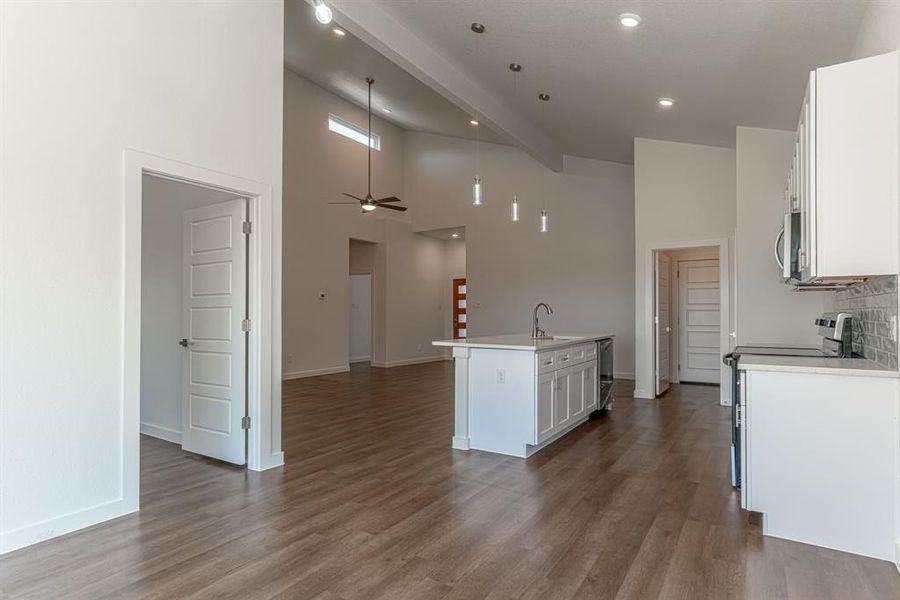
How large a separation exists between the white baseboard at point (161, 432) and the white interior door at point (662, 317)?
562 cm

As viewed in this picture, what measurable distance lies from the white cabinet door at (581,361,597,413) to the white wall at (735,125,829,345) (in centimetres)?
161

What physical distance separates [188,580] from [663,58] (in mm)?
4479

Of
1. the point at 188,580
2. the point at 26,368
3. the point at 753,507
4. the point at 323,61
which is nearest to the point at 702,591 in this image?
the point at 753,507

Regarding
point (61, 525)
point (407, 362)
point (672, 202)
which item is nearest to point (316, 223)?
point (407, 362)

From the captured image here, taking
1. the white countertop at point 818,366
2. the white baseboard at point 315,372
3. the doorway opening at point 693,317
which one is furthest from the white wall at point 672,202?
the white baseboard at point 315,372

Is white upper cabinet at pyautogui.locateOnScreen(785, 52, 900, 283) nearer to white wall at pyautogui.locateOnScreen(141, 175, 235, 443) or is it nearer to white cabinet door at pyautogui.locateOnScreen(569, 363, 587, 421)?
white cabinet door at pyautogui.locateOnScreen(569, 363, 587, 421)

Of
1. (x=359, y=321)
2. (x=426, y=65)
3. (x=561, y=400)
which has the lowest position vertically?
(x=561, y=400)

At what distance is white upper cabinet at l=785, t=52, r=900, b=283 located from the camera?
2350mm

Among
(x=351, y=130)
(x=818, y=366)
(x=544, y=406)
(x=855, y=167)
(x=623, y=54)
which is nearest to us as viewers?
(x=855, y=167)

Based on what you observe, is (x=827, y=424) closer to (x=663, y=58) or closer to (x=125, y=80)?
(x=663, y=58)

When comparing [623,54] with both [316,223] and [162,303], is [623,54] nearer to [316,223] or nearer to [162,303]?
[162,303]

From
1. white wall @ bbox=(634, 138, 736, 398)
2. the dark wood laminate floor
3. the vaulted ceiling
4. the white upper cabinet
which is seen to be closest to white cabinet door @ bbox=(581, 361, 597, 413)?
the dark wood laminate floor

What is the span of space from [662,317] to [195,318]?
5.79 m

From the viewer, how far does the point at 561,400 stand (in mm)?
4543
